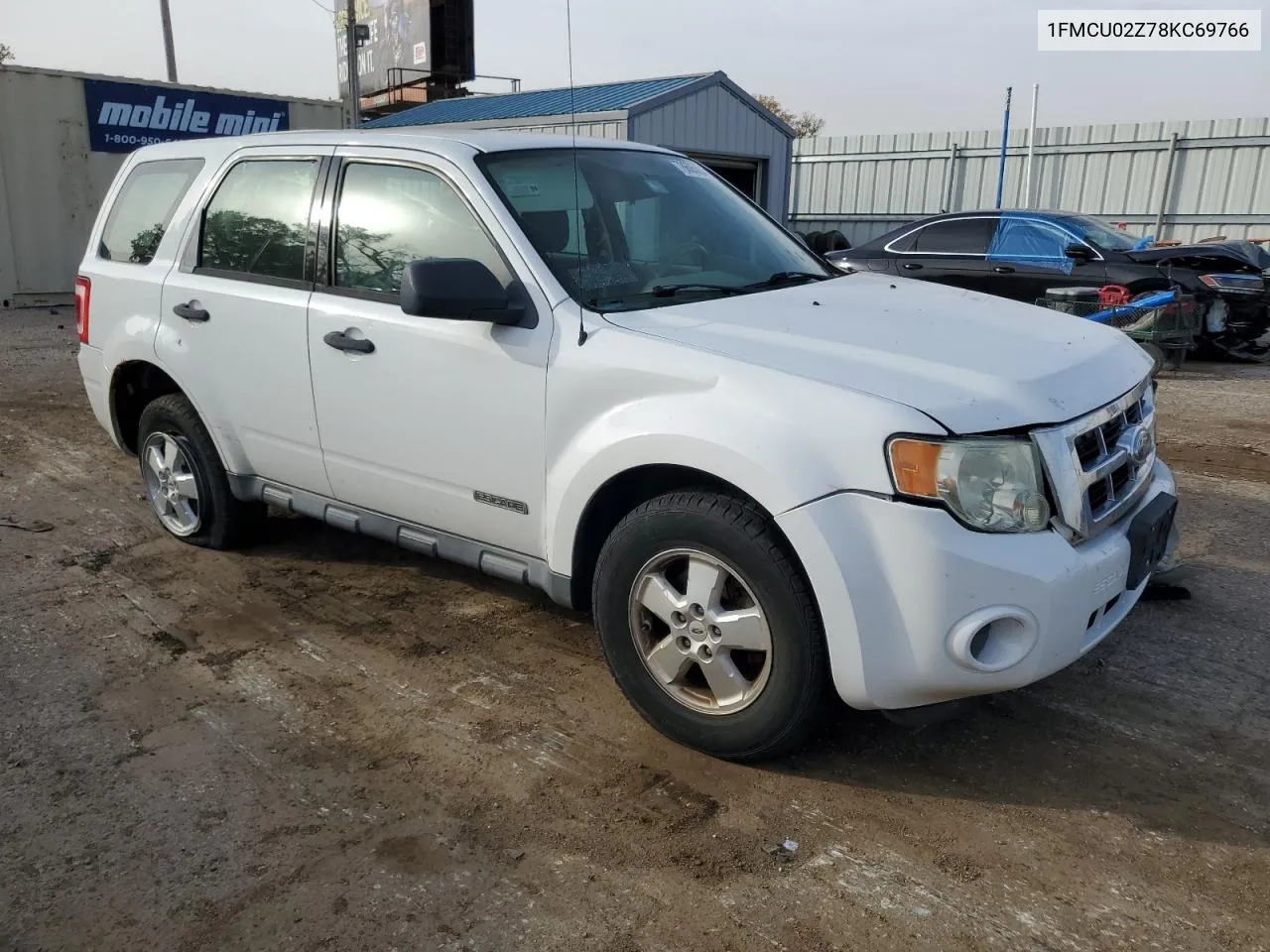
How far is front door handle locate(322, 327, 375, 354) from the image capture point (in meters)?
3.75

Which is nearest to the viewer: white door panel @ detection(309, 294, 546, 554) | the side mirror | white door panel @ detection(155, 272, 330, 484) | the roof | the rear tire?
the side mirror

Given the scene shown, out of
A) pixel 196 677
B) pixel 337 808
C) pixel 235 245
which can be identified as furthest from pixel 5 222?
pixel 337 808

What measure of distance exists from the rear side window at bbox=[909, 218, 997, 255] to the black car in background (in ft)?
0.04

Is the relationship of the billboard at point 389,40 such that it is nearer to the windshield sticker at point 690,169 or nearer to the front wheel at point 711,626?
the windshield sticker at point 690,169

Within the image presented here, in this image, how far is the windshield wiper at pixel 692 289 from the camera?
3.48m

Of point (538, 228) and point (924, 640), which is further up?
point (538, 228)

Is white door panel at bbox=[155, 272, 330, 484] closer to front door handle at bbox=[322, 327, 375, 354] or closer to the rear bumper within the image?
front door handle at bbox=[322, 327, 375, 354]

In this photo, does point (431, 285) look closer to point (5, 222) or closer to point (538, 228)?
point (538, 228)

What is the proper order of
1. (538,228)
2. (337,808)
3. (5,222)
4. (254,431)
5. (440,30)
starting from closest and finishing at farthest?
1. (337,808)
2. (538,228)
3. (254,431)
4. (5,222)
5. (440,30)

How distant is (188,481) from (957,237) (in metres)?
9.08

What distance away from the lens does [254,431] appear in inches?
173

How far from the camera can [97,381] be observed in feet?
17.1

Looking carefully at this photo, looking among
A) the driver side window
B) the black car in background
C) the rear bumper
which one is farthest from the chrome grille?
the black car in background

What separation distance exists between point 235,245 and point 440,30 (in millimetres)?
32403
